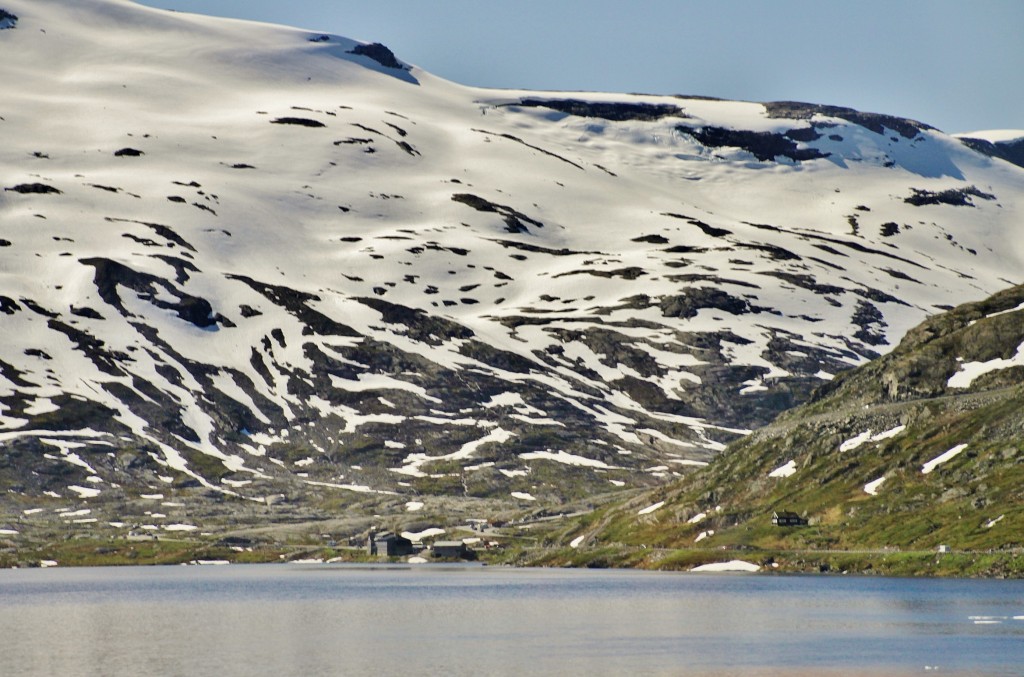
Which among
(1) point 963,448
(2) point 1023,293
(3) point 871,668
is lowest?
(3) point 871,668

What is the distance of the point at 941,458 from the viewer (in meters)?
144

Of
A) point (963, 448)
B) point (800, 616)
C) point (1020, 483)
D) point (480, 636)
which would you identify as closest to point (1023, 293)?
point (963, 448)

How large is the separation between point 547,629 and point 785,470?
8502 centimetres

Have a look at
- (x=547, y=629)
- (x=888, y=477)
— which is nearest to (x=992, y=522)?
(x=888, y=477)

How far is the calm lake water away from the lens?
224 feet

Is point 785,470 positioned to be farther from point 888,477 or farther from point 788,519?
point 888,477

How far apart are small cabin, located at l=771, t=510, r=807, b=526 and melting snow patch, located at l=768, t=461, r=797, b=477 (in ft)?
49.5

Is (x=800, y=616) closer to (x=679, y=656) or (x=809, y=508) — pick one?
(x=679, y=656)

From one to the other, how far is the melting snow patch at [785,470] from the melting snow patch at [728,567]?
72.8ft

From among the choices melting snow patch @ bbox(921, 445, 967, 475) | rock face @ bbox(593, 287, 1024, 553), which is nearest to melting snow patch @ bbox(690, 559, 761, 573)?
rock face @ bbox(593, 287, 1024, 553)

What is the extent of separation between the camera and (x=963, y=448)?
143 m

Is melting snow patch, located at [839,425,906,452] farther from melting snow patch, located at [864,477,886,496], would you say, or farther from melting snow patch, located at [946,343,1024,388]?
melting snow patch, located at [946,343,1024,388]

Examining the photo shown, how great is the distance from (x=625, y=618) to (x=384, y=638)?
1815 cm

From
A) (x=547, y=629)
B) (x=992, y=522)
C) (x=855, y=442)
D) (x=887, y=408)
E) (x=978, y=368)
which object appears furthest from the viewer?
(x=978, y=368)
